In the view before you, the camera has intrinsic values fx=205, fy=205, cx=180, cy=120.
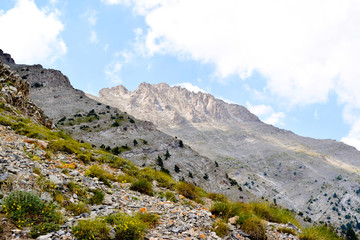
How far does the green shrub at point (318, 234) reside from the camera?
29.1 ft

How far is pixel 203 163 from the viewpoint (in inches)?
2844

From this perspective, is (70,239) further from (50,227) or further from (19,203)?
(19,203)

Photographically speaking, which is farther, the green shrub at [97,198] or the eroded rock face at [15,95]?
the eroded rock face at [15,95]

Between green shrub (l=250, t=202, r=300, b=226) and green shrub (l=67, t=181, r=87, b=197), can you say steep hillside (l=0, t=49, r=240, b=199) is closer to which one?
green shrub (l=250, t=202, r=300, b=226)

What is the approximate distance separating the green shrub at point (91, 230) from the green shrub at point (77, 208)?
118cm

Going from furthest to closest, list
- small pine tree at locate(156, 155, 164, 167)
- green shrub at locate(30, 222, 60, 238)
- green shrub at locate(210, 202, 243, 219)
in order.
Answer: small pine tree at locate(156, 155, 164, 167) → green shrub at locate(210, 202, 243, 219) → green shrub at locate(30, 222, 60, 238)

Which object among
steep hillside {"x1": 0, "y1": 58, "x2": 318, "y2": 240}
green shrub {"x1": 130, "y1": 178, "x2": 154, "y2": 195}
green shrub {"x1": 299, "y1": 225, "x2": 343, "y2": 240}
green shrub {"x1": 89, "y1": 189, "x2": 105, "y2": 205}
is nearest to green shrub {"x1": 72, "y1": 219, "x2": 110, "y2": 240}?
steep hillside {"x1": 0, "y1": 58, "x2": 318, "y2": 240}

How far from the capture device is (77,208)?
7094mm

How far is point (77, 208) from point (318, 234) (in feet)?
33.9

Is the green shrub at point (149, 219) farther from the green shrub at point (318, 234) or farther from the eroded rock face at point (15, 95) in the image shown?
the eroded rock face at point (15, 95)

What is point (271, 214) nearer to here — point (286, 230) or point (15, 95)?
point (286, 230)

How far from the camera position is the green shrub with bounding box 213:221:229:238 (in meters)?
Answer: 7.78

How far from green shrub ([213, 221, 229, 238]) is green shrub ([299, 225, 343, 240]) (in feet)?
11.9

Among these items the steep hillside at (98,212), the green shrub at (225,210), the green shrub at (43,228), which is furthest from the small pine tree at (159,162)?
the green shrub at (43,228)
